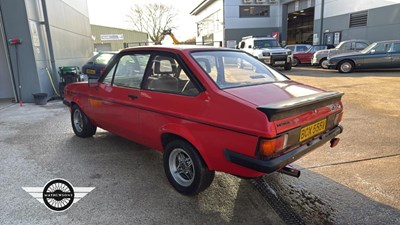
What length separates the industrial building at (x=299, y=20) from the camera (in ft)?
61.3

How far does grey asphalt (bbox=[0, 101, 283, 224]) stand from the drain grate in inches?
2.4

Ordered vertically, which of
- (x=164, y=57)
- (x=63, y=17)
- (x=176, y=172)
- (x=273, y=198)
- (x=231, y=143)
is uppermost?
(x=63, y=17)

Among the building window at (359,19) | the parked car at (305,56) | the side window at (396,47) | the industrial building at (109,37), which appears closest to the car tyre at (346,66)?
the side window at (396,47)

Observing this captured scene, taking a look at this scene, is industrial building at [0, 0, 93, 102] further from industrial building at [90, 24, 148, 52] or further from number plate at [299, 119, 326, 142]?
industrial building at [90, 24, 148, 52]

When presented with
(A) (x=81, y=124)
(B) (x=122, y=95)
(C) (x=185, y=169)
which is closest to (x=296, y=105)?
(C) (x=185, y=169)

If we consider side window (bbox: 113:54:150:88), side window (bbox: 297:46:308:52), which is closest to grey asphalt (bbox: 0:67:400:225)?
side window (bbox: 113:54:150:88)

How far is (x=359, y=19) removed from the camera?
20438 millimetres

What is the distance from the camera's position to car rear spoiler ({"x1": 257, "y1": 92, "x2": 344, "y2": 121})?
235 centimetres

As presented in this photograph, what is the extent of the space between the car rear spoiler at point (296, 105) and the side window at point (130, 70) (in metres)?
1.81

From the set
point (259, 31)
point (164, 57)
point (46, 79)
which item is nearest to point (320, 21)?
point (259, 31)

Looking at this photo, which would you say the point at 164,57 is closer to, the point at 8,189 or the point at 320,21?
the point at 8,189

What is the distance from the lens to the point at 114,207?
2939mm

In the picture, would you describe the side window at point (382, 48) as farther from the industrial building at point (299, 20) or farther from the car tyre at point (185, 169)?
the car tyre at point (185, 169)

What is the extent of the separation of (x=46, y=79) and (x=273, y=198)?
28.3 ft
